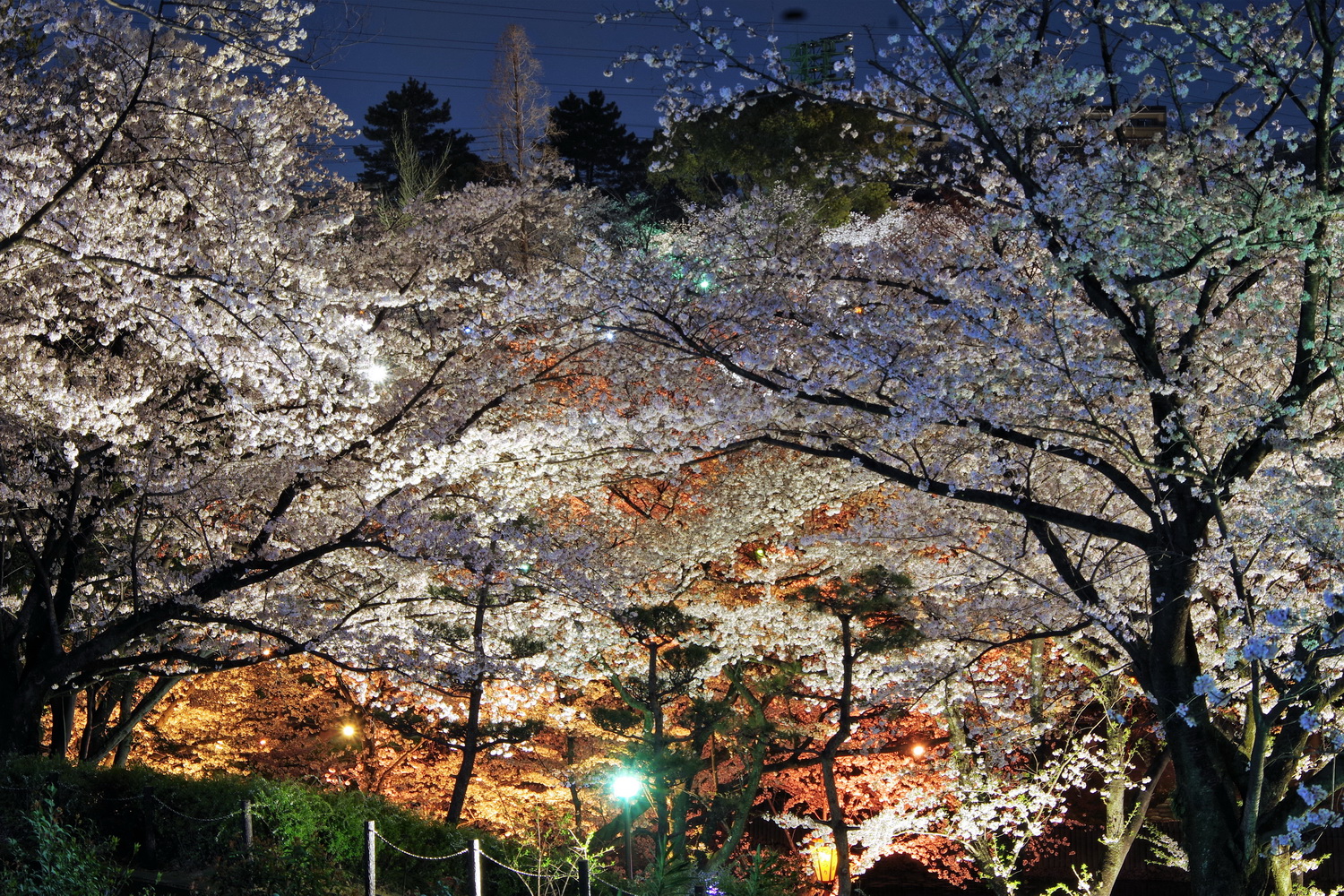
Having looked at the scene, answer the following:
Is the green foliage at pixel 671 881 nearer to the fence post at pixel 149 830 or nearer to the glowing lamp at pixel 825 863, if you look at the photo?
the fence post at pixel 149 830

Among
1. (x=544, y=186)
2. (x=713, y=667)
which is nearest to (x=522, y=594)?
(x=713, y=667)

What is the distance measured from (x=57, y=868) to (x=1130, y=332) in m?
7.54

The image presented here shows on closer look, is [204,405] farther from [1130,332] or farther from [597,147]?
[597,147]

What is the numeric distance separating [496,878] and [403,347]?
6.49 m

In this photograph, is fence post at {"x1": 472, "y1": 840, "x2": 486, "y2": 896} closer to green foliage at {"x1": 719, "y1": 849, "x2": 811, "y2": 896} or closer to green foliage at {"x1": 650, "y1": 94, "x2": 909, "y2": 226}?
green foliage at {"x1": 719, "y1": 849, "x2": 811, "y2": 896}

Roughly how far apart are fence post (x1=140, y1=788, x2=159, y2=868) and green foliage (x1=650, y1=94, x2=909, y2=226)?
20056 millimetres

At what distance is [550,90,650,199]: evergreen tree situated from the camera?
35.2 meters

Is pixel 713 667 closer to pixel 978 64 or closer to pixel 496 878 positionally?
pixel 496 878

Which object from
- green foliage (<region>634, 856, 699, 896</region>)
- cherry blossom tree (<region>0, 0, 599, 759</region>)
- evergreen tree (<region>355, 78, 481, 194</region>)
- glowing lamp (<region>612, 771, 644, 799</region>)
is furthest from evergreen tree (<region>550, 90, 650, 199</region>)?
green foliage (<region>634, 856, 699, 896</region>)

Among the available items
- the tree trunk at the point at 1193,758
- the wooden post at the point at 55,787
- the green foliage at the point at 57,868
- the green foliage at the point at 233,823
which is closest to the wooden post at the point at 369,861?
the green foliage at the point at 233,823

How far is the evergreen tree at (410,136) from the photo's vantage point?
1275 inches

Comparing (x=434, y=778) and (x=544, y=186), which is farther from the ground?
(x=544, y=186)

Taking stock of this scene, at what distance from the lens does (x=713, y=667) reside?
531 inches

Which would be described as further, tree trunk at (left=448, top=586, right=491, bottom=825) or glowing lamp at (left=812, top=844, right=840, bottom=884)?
glowing lamp at (left=812, top=844, right=840, bottom=884)
